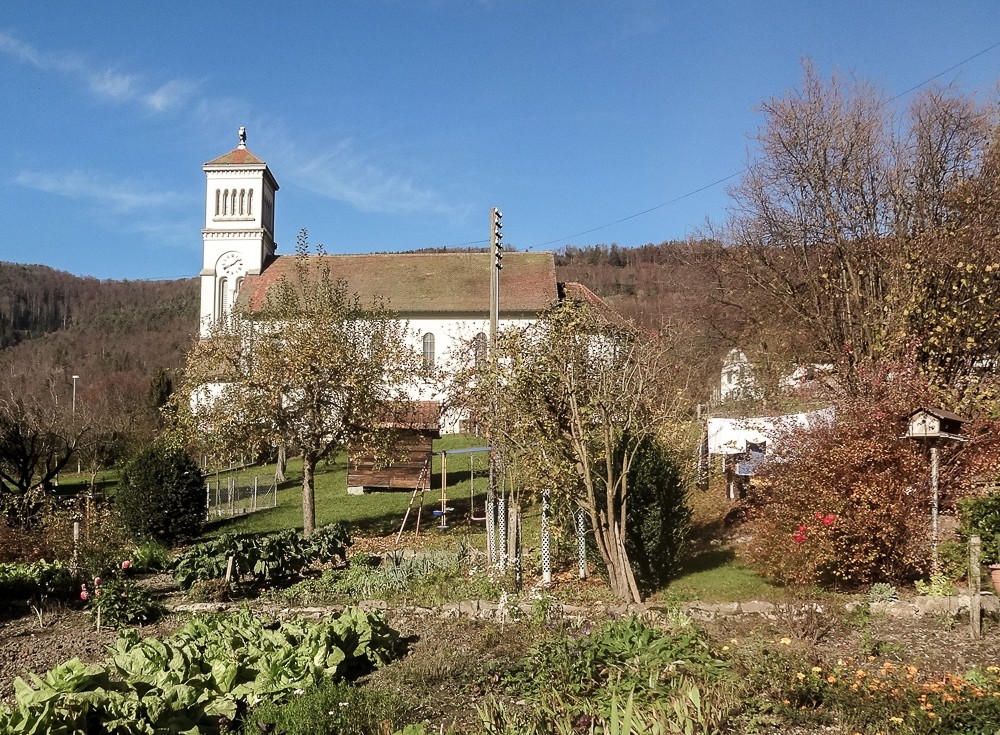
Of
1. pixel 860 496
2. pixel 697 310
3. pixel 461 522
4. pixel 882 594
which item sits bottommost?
pixel 461 522

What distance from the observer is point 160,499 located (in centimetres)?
1716

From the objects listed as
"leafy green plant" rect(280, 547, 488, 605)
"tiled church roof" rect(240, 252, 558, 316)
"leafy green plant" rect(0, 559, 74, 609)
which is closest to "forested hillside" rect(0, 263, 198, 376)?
"tiled church roof" rect(240, 252, 558, 316)

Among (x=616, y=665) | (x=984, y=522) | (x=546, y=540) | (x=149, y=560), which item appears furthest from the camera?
(x=149, y=560)

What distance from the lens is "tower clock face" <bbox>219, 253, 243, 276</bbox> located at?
4572 centimetres

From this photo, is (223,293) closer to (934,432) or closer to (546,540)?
(546,540)

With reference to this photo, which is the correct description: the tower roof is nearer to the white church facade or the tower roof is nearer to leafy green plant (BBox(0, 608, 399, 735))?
the white church facade

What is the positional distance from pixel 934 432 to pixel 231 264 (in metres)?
42.0

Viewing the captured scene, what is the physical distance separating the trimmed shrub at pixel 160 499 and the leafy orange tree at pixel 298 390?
61.4 inches

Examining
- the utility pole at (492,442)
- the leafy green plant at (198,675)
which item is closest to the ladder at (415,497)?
the utility pole at (492,442)

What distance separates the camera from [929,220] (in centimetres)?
1717

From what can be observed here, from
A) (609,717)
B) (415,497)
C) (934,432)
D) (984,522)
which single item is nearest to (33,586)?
(609,717)

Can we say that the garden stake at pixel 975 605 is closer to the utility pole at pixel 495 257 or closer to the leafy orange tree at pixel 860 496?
the leafy orange tree at pixel 860 496

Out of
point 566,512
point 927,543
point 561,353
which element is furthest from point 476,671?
point 927,543

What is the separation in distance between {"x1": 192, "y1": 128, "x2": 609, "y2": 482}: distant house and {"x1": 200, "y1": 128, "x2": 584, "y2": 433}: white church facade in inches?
2.0
